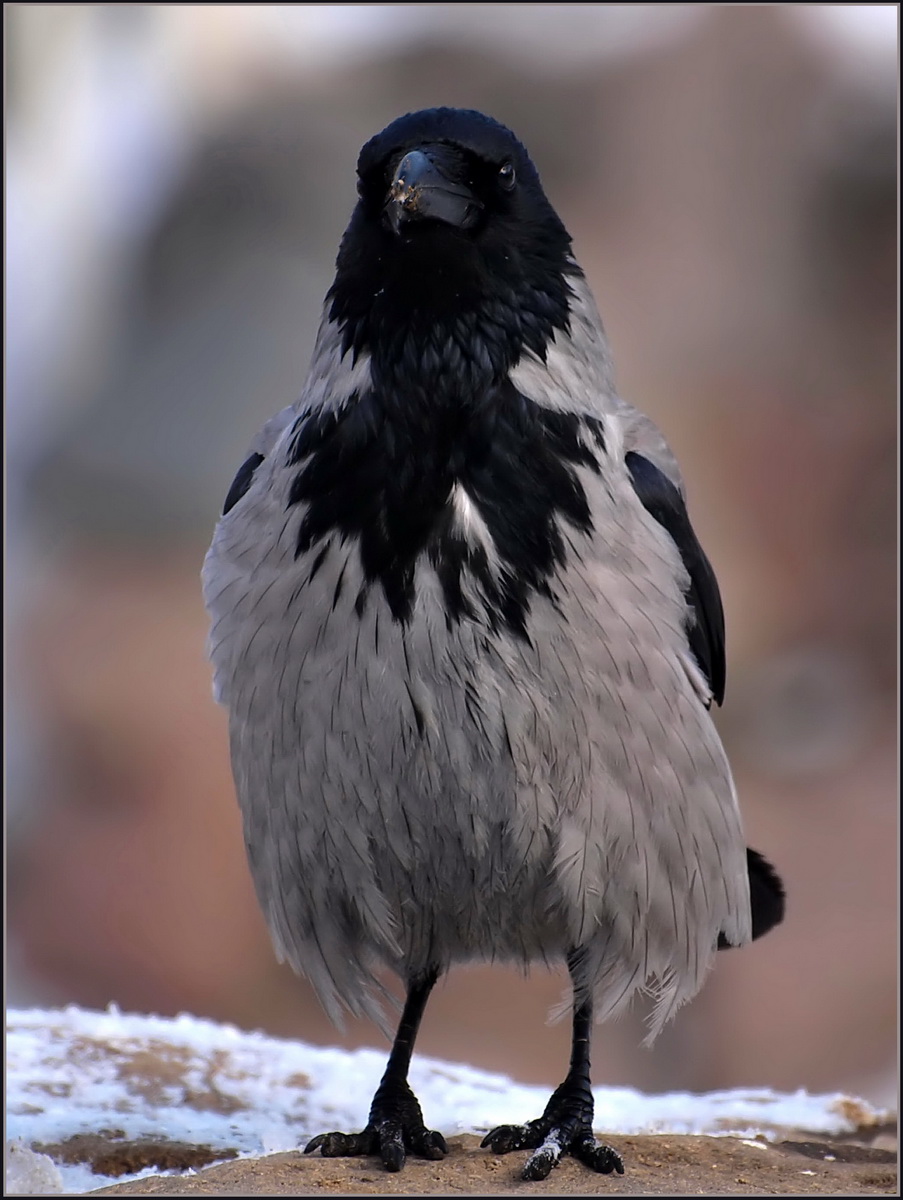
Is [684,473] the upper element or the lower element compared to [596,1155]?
upper

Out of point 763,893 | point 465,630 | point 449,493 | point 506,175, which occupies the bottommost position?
point 763,893

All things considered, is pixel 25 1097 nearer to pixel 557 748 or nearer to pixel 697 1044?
pixel 557 748

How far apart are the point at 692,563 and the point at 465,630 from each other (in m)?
1.08

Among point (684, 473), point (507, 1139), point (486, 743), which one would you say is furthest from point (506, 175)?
point (684, 473)

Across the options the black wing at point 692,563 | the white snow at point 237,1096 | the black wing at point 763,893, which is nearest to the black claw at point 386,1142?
the white snow at point 237,1096

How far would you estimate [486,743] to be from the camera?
3.97 meters

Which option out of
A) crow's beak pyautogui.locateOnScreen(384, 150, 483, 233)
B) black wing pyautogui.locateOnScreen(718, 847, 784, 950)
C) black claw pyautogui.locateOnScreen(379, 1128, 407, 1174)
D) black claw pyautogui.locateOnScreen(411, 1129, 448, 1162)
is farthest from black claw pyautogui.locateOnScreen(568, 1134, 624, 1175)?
crow's beak pyautogui.locateOnScreen(384, 150, 483, 233)

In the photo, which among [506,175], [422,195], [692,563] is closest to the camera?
[422,195]

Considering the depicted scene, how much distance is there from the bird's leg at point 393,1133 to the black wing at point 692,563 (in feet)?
5.37

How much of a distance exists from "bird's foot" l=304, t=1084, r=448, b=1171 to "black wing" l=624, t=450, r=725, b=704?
1.71 metres

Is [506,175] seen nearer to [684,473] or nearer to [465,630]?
[465,630]

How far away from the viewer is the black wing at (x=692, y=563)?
14.6 ft

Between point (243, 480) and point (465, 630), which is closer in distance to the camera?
point (465, 630)

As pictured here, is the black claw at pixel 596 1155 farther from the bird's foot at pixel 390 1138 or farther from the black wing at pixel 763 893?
the black wing at pixel 763 893
